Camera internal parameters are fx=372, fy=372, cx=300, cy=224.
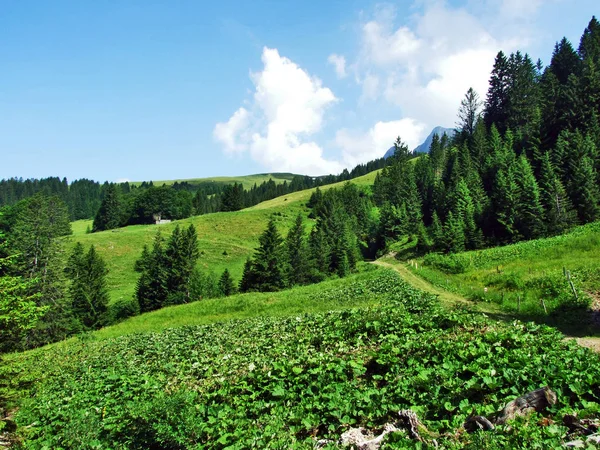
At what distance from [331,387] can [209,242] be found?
98594 millimetres

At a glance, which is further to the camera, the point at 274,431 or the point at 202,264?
the point at 202,264

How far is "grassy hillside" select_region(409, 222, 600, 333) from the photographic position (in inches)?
956

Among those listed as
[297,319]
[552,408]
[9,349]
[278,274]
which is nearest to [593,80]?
[278,274]

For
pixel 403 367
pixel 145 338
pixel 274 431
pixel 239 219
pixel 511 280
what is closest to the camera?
pixel 274 431

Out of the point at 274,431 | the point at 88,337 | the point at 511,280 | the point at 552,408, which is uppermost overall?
the point at 552,408

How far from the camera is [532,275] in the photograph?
31.3m

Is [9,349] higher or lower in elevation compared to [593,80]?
lower

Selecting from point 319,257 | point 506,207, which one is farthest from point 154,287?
point 506,207

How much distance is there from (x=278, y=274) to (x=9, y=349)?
39.4 metres

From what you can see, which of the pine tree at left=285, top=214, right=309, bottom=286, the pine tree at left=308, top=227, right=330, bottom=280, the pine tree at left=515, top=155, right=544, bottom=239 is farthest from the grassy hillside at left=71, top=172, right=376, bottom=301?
the pine tree at left=515, top=155, right=544, bottom=239

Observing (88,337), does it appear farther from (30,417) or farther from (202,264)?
(202,264)

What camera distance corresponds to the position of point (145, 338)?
85.9 feet

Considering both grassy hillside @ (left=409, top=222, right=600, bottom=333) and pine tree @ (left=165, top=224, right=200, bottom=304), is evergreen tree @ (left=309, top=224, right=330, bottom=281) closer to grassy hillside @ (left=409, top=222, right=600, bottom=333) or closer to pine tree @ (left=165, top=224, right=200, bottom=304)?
pine tree @ (left=165, top=224, right=200, bottom=304)

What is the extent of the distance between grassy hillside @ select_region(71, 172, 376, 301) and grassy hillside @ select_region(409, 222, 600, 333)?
54.1 meters
